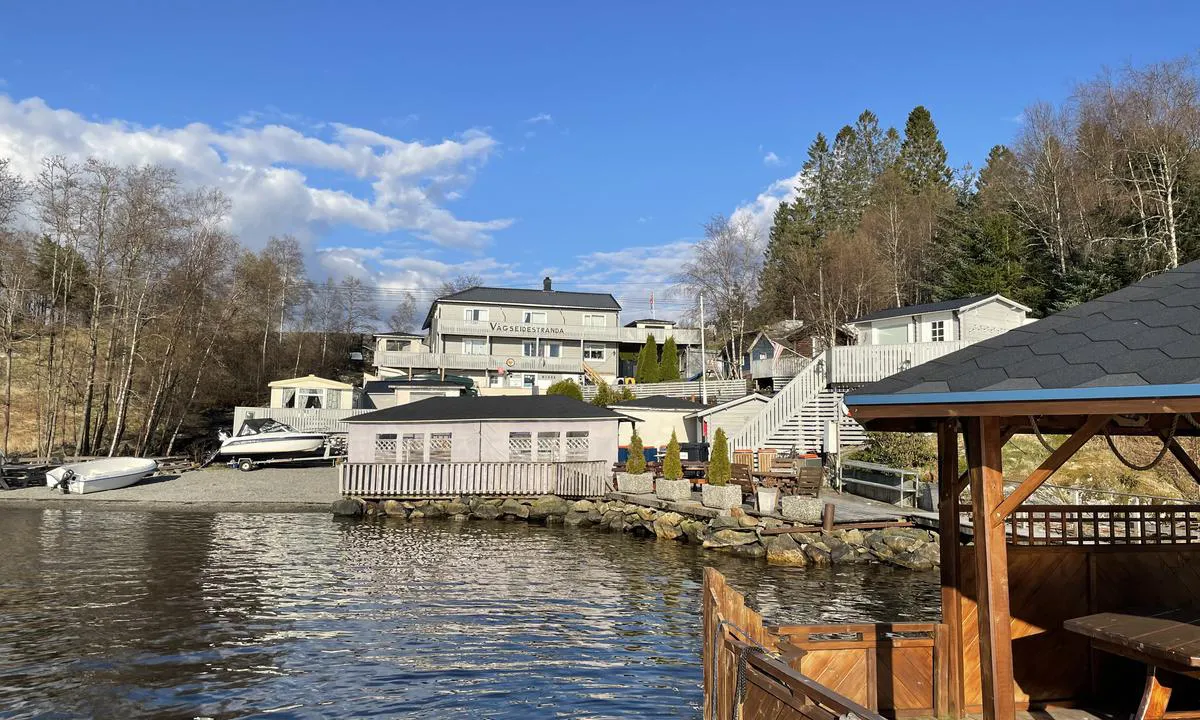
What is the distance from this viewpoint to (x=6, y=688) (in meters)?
10.1

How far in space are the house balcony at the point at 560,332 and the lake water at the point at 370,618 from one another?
40.5 metres

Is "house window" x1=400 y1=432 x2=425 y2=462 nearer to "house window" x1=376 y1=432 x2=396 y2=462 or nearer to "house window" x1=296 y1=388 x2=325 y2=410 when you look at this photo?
"house window" x1=376 y1=432 x2=396 y2=462

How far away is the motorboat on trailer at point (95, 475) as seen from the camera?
31.3 metres

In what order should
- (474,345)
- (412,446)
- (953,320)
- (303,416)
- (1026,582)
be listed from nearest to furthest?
(1026,582) → (412,446) → (953,320) → (303,416) → (474,345)

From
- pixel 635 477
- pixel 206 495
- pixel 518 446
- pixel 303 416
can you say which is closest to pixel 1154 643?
pixel 635 477

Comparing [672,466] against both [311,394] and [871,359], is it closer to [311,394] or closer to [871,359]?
[871,359]

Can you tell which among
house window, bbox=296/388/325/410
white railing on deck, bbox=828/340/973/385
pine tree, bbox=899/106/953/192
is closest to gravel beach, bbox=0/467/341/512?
house window, bbox=296/388/325/410

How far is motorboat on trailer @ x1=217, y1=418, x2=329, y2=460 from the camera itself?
37969 mm

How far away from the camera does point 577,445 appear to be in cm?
2947

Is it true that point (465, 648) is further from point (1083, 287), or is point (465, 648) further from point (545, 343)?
point (545, 343)

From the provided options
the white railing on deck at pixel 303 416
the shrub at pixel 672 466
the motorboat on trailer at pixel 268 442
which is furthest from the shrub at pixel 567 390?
the shrub at pixel 672 466

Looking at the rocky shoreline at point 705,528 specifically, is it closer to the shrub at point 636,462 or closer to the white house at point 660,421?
the shrub at point 636,462

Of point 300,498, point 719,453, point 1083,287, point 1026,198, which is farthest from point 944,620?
point 1026,198

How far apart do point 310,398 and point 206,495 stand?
16136 millimetres
